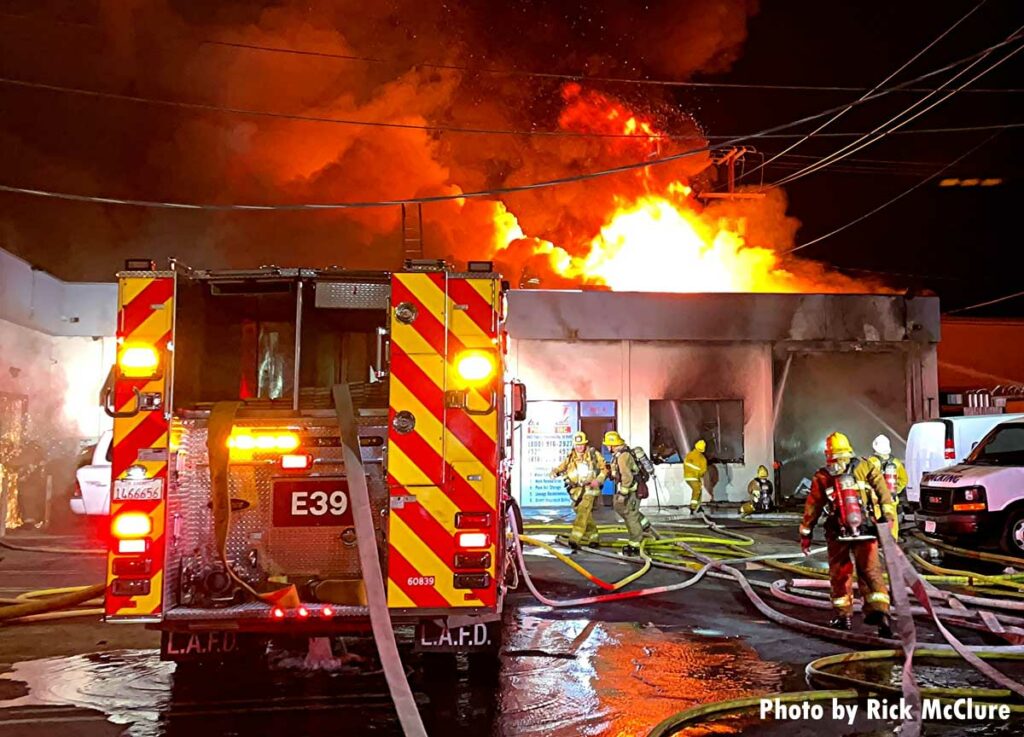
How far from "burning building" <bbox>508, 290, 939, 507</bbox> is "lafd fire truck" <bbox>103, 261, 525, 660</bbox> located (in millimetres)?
11907

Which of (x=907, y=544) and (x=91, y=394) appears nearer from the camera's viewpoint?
(x=907, y=544)

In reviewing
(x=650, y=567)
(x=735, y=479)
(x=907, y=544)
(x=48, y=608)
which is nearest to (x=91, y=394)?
(x=48, y=608)

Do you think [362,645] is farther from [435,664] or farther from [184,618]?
[184,618]

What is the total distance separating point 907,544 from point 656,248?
13.5m

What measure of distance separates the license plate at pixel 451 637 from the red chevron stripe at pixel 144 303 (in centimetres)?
249

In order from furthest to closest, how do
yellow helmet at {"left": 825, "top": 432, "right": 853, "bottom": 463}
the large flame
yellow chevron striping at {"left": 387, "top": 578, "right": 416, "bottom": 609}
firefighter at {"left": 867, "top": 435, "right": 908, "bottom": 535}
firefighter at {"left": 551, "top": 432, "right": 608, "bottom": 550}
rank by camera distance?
the large flame
firefighter at {"left": 551, "top": 432, "right": 608, "bottom": 550}
firefighter at {"left": 867, "top": 435, "right": 908, "bottom": 535}
yellow helmet at {"left": 825, "top": 432, "right": 853, "bottom": 463}
yellow chevron striping at {"left": 387, "top": 578, "right": 416, "bottom": 609}

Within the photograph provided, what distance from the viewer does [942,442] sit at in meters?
13.6

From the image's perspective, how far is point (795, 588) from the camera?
8.02 m

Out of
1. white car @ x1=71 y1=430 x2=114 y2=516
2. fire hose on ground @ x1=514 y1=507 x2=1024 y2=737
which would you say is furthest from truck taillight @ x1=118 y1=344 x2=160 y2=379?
white car @ x1=71 y1=430 x2=114 y2=516

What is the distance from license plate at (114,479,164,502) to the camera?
15.2 ft

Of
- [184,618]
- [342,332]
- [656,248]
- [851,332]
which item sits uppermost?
[656,248]

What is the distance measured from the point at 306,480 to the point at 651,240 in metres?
20.0

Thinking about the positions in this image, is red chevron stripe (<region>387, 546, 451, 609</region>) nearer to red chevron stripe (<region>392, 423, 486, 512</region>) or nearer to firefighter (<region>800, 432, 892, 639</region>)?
red chevron stripe (<region>392, 423, 486, 512</region>)

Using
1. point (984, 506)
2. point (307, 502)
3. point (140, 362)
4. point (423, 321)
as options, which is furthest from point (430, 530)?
point (984, 506)
